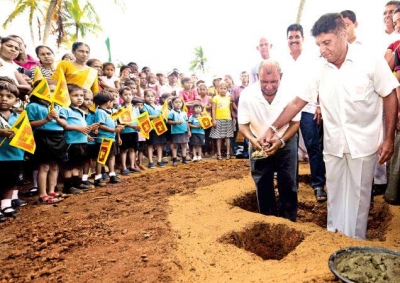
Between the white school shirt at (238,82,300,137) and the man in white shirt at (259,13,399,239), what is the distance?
0.19 metres

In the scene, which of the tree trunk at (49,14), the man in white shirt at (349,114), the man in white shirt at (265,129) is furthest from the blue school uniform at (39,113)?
the tree trunk at (49,14)

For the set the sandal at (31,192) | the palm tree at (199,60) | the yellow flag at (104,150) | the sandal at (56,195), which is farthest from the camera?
the palm tree at (199,60)

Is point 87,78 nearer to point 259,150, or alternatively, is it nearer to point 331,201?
point 259,150

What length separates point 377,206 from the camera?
3.66 metres

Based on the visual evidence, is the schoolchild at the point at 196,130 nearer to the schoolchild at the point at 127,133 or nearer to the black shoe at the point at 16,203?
the schoolchild at the point at 127,133

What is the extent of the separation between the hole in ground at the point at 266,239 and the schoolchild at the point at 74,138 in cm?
274

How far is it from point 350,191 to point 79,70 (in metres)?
4.25

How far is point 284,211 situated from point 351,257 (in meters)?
1.51

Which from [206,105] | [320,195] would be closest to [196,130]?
[206,105]

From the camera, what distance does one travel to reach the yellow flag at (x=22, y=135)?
10.7 ft

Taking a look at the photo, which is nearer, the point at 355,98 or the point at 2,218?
the point at 355,98

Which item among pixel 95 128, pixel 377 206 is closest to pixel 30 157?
pixel 95 128

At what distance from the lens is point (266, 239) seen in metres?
2.76

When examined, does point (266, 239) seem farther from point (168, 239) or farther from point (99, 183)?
point (99, 183)
